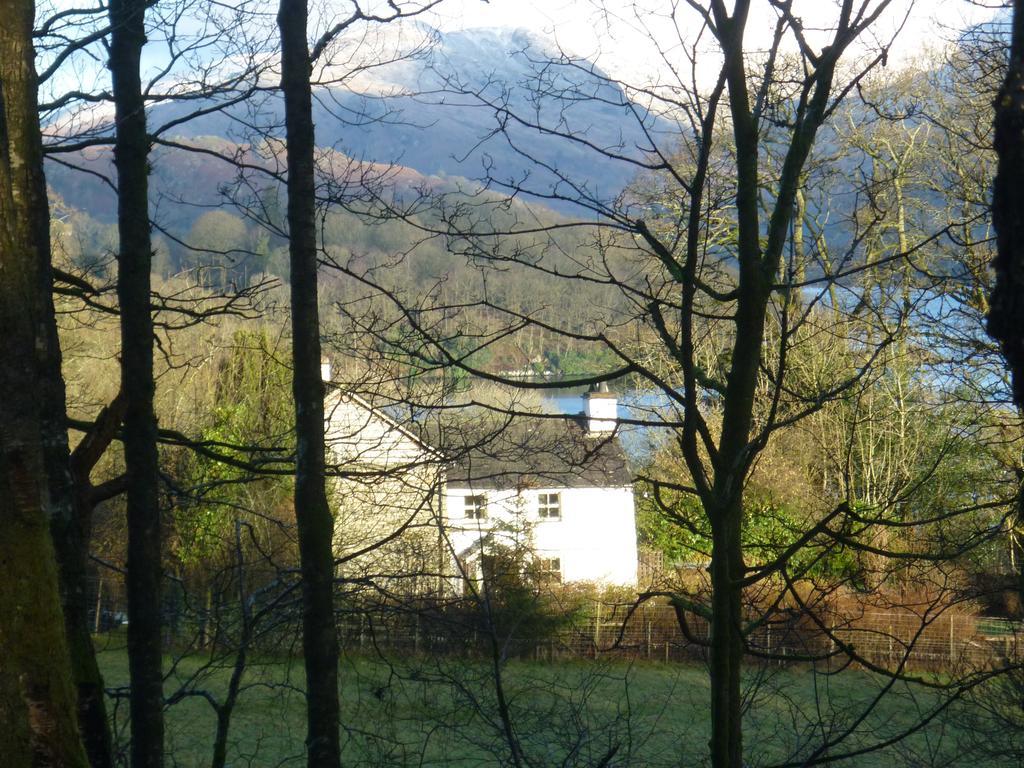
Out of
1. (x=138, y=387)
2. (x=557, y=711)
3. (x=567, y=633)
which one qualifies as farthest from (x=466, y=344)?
(x=567, y=633)

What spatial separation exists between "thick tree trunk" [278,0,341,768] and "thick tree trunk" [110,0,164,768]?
0.80m

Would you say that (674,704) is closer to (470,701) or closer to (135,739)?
(470,701)

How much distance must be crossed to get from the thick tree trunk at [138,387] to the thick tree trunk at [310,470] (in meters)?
0.80

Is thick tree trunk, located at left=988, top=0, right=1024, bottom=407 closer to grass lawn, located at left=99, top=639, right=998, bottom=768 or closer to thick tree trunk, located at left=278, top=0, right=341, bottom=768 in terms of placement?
grass lawn, located at left=99, top=639, right=998, bottom=768

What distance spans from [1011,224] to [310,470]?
435 centimetres

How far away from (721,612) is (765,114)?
82.8 inches

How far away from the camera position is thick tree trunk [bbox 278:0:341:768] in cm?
534

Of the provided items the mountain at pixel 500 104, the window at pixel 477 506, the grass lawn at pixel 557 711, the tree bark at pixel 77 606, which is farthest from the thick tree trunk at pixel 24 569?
the grass lawn at pixel 557 711

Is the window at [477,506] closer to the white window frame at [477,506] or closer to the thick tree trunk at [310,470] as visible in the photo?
the white window frame at [477,506]

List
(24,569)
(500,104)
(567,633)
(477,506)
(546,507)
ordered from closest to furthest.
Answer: (24,569) < (500,104) < (477,506) < (567,633) < (546,507)

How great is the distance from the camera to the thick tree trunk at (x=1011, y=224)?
5.14ft

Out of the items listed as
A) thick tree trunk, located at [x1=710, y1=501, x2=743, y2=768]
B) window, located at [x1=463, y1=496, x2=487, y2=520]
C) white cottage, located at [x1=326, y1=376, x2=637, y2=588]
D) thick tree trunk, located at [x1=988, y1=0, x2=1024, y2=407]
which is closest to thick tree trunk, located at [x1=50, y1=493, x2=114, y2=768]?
window, located at [x1=463, y1=496, x2=487, y2=520]

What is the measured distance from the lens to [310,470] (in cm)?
539

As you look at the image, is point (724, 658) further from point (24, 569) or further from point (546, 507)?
point (546, 507)
